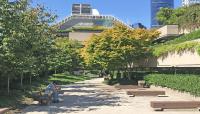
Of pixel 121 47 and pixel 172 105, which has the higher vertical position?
pixel 121 47

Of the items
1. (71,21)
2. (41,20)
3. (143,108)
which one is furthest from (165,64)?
(71,21)

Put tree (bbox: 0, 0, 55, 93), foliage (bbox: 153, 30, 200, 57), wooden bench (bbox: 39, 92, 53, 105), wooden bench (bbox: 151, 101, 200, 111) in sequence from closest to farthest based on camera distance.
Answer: wooden bench (bbox: 151, 101, 200, 111)
tree (bbox: 0, 0, 55, 93)
wooden bench (bbox: 39, 92, 53, 105)
foliage (bbox: 153, 30, 200, 57)

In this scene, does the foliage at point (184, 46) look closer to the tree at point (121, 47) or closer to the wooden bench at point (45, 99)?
the tree at point (121, 47)

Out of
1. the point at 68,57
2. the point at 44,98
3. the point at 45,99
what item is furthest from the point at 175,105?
the point at 68,57

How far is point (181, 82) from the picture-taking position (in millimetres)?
34188

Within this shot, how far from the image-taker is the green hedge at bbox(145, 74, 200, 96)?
1202 inches

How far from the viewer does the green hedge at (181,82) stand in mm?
30534

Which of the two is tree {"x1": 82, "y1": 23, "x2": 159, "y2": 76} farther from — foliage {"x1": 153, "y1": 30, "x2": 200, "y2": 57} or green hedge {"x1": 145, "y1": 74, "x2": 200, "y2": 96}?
foliage {"x1": 153, "y1": 30, "x2": 200, "y2": 57}

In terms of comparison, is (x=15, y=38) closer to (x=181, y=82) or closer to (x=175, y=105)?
(x=175, y=105)

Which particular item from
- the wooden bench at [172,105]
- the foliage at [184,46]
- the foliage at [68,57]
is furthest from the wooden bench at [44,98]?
the foliage at [68,57]

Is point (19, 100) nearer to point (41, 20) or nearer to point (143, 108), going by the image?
point (143, 108)

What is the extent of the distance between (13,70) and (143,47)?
83.6ft

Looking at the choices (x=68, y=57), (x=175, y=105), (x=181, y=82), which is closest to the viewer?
(x=175, y=105)

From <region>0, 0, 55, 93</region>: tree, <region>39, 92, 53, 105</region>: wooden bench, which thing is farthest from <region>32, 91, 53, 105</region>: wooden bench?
<region>0, 0, 55, 93</region>: tree
